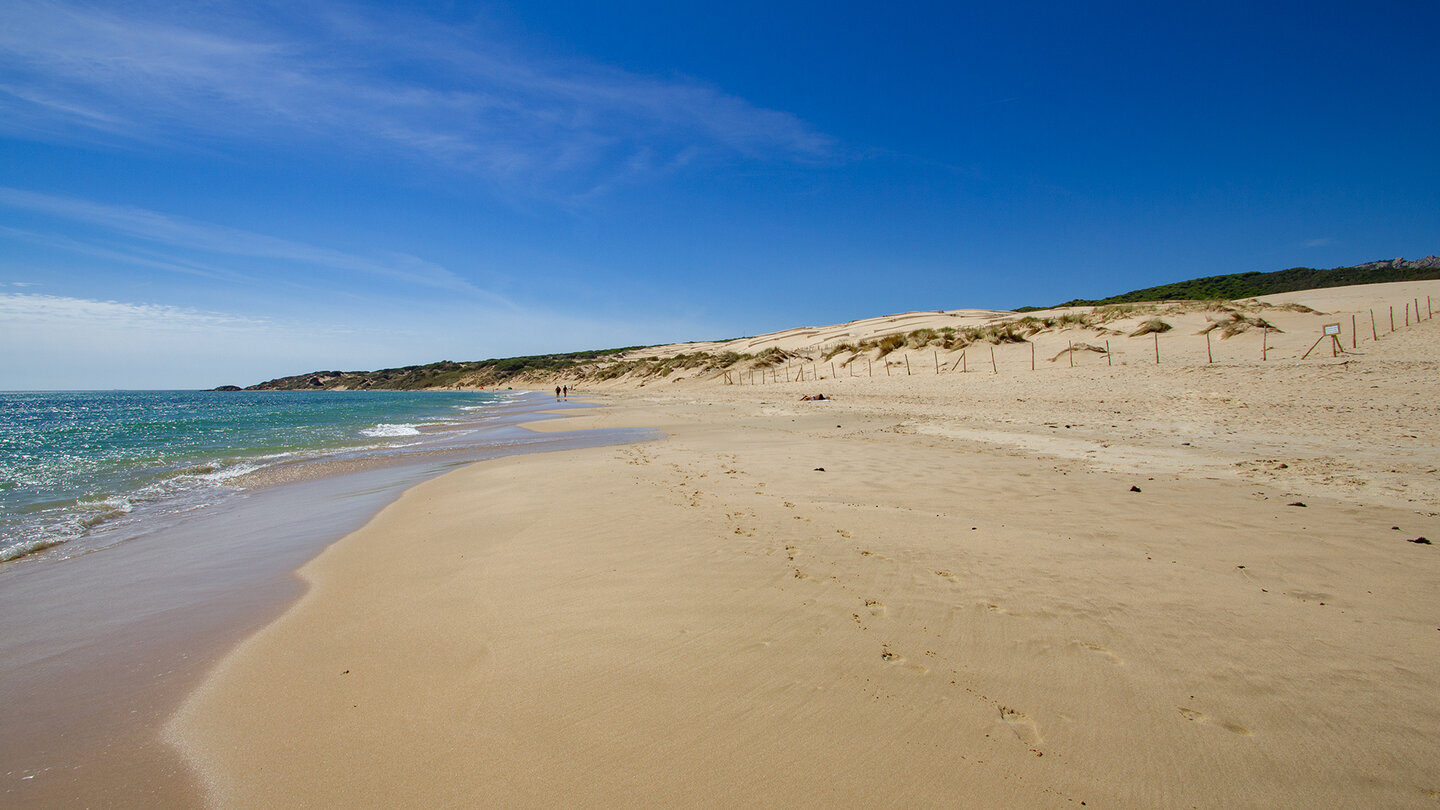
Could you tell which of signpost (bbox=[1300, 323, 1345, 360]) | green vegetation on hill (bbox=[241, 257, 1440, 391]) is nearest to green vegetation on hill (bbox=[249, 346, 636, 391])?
green vegetation on hill (bbox=[241, 257, 1440, 391])

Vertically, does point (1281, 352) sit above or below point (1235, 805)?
above

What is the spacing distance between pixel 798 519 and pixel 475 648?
3509 millimetres

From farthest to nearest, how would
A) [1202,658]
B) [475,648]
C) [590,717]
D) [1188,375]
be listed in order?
1. [1188,375]
2. [475,648]
3. [1202,658]
4. [590,717]

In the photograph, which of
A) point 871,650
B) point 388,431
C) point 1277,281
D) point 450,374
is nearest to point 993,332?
point 388,431

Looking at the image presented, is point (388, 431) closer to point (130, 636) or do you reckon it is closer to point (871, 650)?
point (130, 636)

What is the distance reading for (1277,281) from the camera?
55062 mm

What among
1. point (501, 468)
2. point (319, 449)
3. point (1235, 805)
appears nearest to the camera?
point (1235, 805)

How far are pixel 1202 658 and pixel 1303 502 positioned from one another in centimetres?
465

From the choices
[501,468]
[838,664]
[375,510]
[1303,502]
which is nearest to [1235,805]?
[838,664]

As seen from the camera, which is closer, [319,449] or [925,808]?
[925,808]

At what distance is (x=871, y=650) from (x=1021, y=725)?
2.89 feet

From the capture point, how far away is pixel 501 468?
10859 mm

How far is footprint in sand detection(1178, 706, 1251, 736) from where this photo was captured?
2455 millimetres

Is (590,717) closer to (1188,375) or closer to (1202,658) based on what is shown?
(1202,658)
